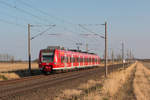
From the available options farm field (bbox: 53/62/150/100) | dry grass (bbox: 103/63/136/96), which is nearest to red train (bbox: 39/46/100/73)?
dry grass (bbox: 103/63/136/96)

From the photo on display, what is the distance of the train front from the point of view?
98.6 feet

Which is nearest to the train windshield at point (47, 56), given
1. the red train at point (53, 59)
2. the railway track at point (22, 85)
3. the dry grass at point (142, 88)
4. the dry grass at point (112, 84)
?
the red train at point (53, 59)

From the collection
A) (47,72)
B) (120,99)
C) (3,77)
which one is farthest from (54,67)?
(120,99)

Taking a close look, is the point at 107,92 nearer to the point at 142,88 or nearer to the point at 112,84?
the point at 112,84

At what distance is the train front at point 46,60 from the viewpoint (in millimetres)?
30062

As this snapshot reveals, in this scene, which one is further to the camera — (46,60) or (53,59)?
(46,60)

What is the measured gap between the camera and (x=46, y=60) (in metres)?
30.3

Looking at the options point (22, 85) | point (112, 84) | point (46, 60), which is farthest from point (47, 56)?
point (112, 84)

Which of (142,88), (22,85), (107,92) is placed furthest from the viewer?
(22,85)

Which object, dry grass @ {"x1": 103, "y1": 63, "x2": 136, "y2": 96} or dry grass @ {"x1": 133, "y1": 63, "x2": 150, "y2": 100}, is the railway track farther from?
dry grass @ {"x1": 133, "y1": 63, "x2": 150, "y2": 100}

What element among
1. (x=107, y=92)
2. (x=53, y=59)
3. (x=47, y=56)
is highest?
(x=47, y=56)

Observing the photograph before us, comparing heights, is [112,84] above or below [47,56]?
below

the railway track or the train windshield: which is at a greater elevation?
the train windshield

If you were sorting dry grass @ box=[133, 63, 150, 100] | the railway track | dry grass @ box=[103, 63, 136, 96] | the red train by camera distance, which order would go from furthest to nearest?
the red train, the railway track, dry grass @ box=[103, 63, 136, 96], dry grass @ box=[133, 63, 150, 100]
